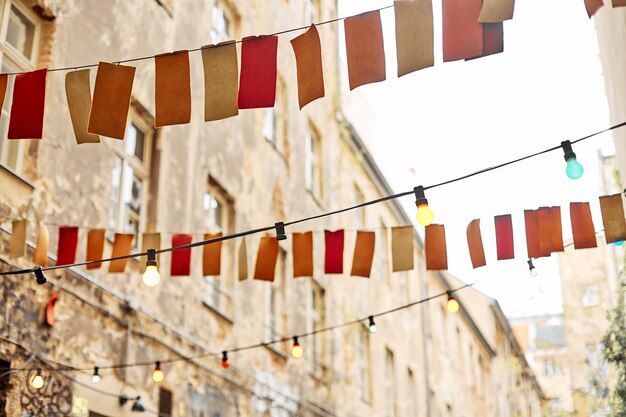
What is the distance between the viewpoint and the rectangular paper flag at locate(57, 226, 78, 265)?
8.83 metres

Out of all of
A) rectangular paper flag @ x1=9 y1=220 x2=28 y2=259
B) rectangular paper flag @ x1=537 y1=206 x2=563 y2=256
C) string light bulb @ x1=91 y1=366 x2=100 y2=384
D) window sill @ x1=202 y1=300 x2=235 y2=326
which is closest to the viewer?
rectangular paper flag @ x1=9 y1=220 x2=28 y2=259

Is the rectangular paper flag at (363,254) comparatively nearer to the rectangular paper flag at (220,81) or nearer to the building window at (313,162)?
the rectangular paper flag at (220,81)

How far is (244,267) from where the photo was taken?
936 cm

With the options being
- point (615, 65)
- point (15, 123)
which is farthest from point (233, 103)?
point (615, 65)

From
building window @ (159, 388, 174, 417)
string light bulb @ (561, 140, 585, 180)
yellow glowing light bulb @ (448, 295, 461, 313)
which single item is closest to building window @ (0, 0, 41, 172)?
building window @ (159, 388, 174, 417)

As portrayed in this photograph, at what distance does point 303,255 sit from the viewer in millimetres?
9234

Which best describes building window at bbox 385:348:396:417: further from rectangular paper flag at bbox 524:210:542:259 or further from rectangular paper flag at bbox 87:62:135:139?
rectangular paper flag at bbox 87:62:135:139

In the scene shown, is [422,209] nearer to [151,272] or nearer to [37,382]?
[151,272]

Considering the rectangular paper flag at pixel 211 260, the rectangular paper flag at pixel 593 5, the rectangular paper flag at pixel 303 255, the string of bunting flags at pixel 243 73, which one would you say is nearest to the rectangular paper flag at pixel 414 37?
the string of bunting flags at pixel 243 73

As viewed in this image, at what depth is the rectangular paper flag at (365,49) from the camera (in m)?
6.62

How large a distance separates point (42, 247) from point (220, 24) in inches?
271

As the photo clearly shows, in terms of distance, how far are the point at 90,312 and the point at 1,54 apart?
2.67 m

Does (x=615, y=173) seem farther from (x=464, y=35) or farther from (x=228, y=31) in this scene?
(x=464, y=35)

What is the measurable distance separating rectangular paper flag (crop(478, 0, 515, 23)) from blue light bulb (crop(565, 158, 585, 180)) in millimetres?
1199
